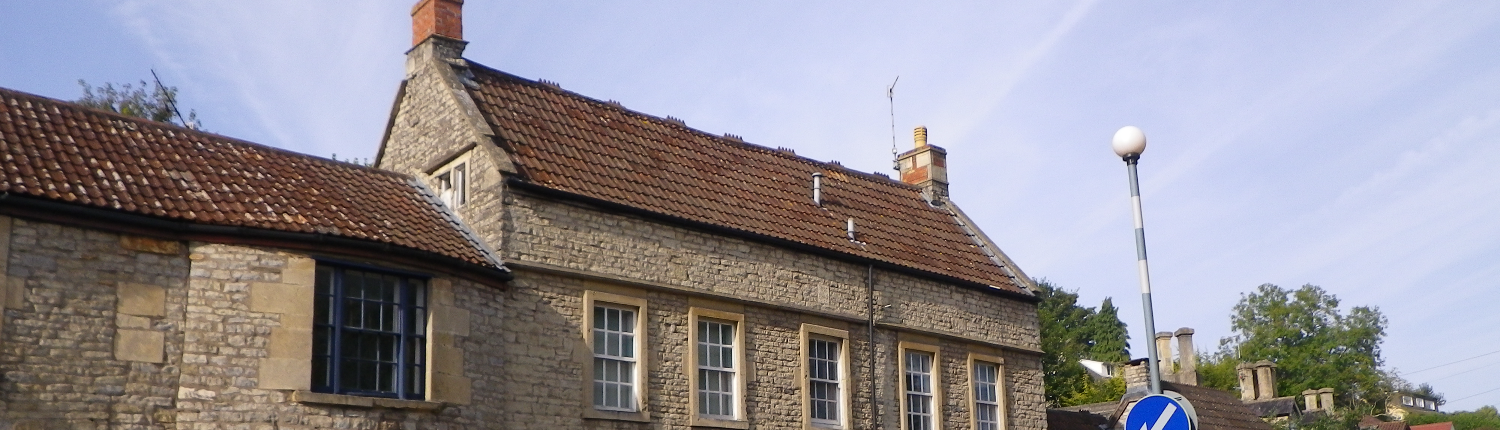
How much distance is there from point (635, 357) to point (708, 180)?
3.79 m

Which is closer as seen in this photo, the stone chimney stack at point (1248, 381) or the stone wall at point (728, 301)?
the stone wall at point (728, 301)

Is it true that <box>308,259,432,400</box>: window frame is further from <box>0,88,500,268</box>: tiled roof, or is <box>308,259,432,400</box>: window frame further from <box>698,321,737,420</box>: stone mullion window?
<box>698,321,737,420</box>: stone mullion window

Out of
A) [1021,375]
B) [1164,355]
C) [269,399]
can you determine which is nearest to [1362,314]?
[1164,355]

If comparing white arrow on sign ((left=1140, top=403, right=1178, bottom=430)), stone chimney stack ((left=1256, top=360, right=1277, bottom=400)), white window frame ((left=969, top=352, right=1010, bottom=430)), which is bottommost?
white arrow on sign ((left=1140, top=403, right=1178, bottom=430))

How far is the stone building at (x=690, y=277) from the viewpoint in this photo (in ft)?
64.0

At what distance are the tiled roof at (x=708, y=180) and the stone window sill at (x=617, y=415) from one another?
2.90 meters

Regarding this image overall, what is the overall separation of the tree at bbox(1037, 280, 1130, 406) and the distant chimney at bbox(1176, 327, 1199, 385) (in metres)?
5.42

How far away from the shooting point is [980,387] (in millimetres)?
Result: 25484

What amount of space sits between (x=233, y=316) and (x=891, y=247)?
38.5 feet

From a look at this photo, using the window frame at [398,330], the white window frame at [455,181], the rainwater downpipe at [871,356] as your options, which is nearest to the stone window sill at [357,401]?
the window frame at [398,330]

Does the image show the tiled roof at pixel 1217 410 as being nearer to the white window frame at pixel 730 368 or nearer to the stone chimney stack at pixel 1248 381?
the white window frame at pixel 730 368

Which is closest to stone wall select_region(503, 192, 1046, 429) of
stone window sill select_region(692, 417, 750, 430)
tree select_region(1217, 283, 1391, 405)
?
stone window sill select_region(692, 417, 750, 430)

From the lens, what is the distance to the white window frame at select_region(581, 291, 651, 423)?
770 inches

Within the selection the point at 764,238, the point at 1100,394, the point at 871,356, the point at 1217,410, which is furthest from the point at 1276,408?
the point at 764,238
